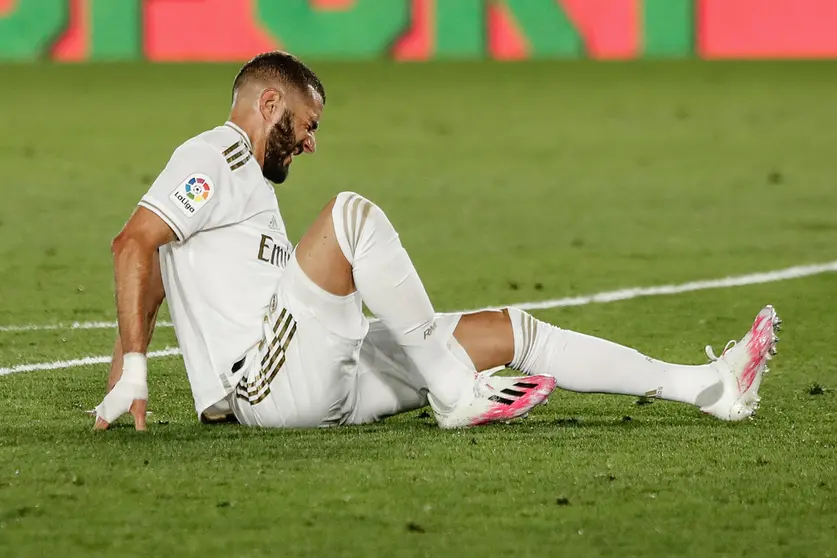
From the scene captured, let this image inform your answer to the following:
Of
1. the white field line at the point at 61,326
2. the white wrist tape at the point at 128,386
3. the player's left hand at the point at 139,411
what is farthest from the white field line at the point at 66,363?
the white wrist tape at the point at 128,386

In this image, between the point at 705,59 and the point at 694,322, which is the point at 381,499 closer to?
the point at 694,322

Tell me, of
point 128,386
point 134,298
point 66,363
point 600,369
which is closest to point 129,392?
point 128,386

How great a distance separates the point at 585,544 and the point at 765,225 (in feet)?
22.1

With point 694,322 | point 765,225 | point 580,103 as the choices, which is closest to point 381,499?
point 694,322

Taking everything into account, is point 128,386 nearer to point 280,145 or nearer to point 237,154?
point 237,154

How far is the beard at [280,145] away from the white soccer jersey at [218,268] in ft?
0.39

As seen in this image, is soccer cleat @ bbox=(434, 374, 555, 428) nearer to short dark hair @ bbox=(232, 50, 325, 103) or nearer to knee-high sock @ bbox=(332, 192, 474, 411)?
knee-high sock @ bbox=(332, 192, 474, 411)

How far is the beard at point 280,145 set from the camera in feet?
17.6

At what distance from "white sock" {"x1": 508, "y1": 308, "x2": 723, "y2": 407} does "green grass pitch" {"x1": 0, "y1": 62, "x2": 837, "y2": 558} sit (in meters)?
→ 0.12

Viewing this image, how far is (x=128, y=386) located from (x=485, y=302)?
3310 millimetres

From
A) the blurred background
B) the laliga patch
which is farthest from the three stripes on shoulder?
the blurred background

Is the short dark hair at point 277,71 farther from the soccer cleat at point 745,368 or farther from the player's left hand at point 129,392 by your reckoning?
the soccer cleat at point 745,368

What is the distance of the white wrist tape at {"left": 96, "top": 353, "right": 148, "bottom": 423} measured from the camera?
497 centimetres

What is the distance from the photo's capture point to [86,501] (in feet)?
14.6
